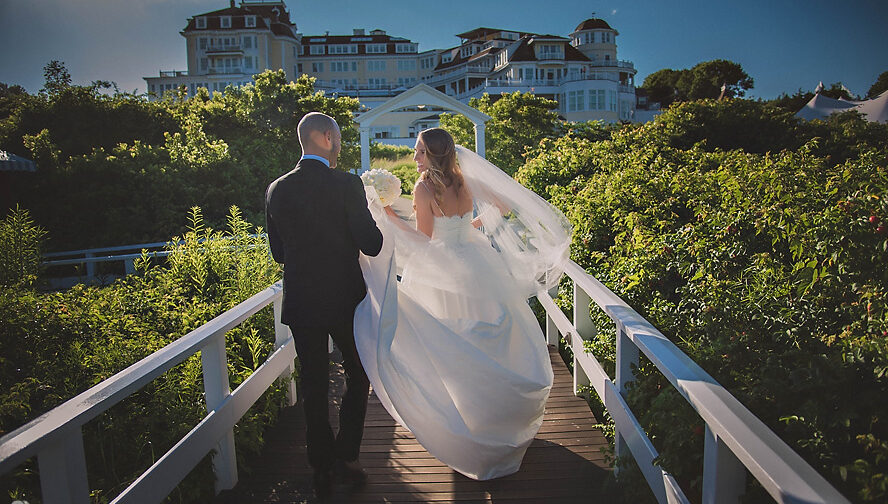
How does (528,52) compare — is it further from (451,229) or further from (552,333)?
(451,229)

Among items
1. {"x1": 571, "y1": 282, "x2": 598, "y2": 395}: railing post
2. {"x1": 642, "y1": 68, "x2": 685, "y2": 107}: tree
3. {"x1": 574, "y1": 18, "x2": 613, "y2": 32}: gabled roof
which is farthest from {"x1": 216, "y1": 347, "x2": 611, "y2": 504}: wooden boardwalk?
{"x1": 642, "y1": 68, "x2": 685, "y2": 107}: tree

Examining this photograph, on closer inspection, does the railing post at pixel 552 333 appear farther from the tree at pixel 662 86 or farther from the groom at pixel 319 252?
the tree at pixel 662 86

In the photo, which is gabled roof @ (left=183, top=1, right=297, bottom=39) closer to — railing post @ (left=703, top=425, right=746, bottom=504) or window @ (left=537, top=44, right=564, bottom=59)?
window @ (left=537, top=44, right=564, bottom=59)

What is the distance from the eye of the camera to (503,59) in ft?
208

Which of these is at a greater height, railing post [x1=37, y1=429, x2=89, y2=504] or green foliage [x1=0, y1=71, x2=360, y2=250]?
green foliage [x1=0, y1=71, x2=360, y2=250]

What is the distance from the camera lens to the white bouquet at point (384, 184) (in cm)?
397

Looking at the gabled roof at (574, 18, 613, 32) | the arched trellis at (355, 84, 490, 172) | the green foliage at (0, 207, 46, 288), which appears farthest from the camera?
the gabled roof at (574, 18, 613, 32)

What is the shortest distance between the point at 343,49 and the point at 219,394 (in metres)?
74.5

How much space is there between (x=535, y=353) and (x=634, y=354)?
724mm

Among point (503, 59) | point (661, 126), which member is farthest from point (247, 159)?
point (503, 59)

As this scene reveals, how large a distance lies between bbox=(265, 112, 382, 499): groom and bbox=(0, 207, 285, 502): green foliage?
28.8 inches

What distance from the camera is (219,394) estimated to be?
11.3 ft

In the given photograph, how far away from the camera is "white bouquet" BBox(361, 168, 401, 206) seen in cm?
397

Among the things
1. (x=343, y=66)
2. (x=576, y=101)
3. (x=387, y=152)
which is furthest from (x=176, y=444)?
(x=343, y=66)
